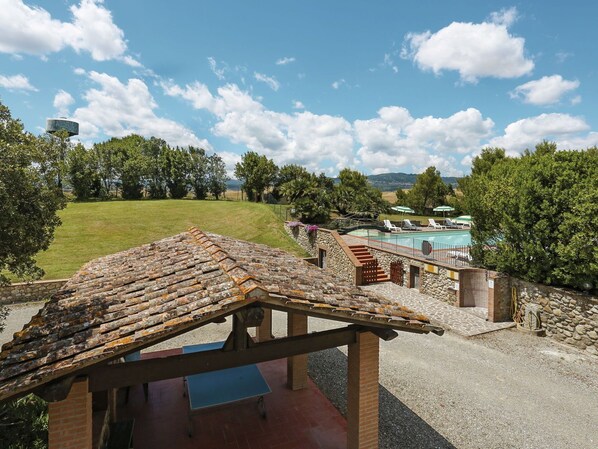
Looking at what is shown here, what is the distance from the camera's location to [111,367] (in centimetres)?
431

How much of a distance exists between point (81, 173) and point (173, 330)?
4998 cm

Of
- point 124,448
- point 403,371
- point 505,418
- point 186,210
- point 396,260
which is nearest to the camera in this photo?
point 124,448

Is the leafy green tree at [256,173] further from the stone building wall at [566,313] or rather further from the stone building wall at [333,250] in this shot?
the stone building wall at [566,313]

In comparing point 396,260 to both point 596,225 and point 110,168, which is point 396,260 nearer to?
point 596,225

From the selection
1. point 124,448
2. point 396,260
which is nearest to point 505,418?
point 124,448

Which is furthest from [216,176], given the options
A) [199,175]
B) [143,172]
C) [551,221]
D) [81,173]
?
[551,221]

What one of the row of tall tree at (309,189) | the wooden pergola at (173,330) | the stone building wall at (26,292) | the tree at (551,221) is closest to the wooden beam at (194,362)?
the wooden pergola at (173,330)

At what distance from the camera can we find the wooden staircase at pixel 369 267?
20250 millimetres

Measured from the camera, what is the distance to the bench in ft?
19.2

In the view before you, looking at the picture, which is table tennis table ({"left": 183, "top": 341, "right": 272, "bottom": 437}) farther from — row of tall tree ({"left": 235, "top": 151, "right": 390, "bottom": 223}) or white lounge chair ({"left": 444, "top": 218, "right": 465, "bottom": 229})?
white lounge chair ({"left": 444, "top": 218, "right": 465, "bottom": 229})

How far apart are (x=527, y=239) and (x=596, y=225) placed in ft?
8.38

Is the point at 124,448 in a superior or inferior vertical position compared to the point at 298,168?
inferior

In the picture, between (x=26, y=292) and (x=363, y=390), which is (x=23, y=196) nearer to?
(x=363, y=390)

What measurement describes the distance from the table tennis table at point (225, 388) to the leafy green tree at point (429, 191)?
4907 cm
